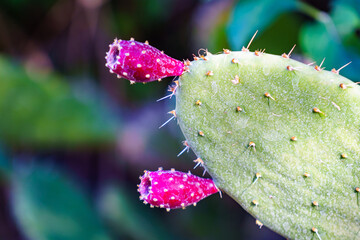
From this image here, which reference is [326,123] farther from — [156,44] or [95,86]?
[95,86]

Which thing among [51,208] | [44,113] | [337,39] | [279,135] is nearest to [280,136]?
[279,135]

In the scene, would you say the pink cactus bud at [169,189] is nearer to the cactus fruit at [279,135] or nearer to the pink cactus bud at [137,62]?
the cactus fruit at [279,135]

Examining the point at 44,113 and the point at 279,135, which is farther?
the point at 44,113

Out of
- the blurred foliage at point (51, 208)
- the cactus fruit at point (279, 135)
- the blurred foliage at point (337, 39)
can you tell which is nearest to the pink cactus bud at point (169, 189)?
the cactus fruit at point (279, 135)

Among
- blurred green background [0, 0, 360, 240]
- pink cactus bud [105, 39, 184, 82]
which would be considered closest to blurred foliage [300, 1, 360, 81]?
blurred green background [0, 0, 360, 240]

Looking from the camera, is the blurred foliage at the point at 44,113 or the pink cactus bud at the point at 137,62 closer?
the pink cactus bud at the point at 137,62

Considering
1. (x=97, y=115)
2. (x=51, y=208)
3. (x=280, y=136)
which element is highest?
(x=97, y=115)

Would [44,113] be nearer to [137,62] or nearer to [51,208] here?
[51,208]
